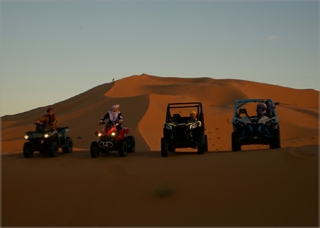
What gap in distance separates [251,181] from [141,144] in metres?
14.4

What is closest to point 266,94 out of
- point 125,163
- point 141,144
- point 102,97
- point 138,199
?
point 102,97

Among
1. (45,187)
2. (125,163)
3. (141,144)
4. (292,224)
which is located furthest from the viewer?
(141,144)

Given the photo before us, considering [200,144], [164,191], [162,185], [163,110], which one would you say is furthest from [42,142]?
[163,110]

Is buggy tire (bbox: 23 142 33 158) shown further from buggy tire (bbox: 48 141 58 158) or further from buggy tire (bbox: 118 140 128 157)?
buggy tire (bbox: 118 140 128 157)

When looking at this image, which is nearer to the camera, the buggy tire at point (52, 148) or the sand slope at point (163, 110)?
the buggy tire at point (52, 148)

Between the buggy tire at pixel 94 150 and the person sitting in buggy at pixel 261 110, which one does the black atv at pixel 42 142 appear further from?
the person sitting in buggy at pixel 261 110

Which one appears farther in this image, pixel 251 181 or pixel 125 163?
pixel 125 163

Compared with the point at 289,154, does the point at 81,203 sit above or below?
below

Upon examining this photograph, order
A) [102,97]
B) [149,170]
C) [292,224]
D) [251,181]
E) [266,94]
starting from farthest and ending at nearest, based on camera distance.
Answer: [266,94] < [102,97] < [149,170] < [251,181] < [292,224]

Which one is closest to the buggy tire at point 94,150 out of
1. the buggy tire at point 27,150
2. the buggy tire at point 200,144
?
the buggy tire at point 27,150

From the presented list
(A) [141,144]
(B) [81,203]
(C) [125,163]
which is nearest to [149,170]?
(C) [125,163]

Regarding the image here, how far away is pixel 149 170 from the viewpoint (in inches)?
444

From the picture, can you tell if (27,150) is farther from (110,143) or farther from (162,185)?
(162,185)

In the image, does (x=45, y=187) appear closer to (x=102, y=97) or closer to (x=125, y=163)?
(x=125, y=163)
